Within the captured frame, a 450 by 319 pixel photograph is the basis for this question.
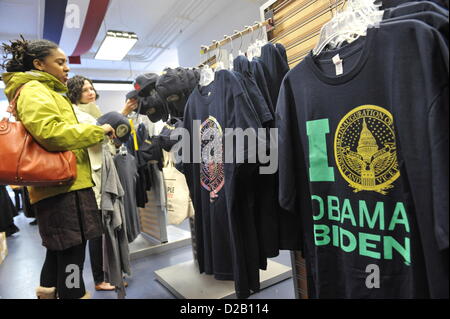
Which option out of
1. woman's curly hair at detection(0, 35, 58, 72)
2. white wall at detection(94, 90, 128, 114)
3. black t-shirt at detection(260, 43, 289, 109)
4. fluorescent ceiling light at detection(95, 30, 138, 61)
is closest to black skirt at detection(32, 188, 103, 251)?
woman's curly hair at detection(0, 35, 58, 72)

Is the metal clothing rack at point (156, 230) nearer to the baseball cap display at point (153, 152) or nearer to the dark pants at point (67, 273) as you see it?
the baseball cap display at point (153, 152)

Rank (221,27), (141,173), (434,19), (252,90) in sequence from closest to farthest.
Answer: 1. (434,19)
2. (252,90)
3. (141,173)
4. (221,27)

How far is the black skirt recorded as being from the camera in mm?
1335

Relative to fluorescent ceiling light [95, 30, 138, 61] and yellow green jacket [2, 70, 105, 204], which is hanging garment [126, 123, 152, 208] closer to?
yellow green jacket [2, 70, 105, 204]

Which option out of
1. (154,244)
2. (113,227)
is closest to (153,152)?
(113,227)

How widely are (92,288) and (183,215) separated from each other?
59.5 inches

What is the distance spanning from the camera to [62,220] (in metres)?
1.34

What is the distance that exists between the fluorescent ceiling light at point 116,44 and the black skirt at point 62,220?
4.52m

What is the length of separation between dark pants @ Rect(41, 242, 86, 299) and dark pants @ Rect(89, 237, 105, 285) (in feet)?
3.54

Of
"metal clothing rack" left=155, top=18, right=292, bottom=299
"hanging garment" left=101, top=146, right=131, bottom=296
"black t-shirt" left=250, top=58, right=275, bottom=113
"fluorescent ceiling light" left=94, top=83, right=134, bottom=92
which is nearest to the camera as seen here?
"black t-shirt" left=250, top=58, right=275, bottom=113

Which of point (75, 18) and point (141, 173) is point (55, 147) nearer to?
point (141, 173)

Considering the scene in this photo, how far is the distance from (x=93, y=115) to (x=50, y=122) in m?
0.91
